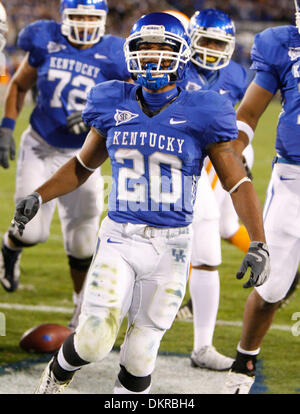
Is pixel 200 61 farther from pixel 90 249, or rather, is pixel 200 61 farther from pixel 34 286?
pixel 34 286

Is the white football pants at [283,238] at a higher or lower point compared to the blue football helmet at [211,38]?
lower

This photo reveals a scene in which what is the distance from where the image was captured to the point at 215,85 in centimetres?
448

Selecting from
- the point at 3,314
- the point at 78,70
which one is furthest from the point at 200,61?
the point at 3,314

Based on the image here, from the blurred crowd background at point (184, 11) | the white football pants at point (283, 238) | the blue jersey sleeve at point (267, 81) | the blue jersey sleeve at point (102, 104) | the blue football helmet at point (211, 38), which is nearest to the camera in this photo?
the blue jersey sleeve at point (102, 104)

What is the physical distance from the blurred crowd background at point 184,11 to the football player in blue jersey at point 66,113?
14085mm

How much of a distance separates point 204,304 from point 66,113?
57.5 inches

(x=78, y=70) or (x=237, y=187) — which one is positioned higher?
(x=237, y=187)

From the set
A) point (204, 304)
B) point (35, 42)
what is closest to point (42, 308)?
point (204, 304)

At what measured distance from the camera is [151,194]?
9.76 ft

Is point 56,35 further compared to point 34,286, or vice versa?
point 34,286

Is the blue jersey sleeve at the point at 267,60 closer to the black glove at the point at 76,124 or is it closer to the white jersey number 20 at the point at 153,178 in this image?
the white jersey number 20 at the point at 153,178

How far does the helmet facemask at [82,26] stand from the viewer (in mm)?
4492

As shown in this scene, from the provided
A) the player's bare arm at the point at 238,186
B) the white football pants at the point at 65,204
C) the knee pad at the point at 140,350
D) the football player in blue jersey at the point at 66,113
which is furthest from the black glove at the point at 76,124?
the knee pad at the point at 140,350

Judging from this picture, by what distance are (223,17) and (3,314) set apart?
212cm
